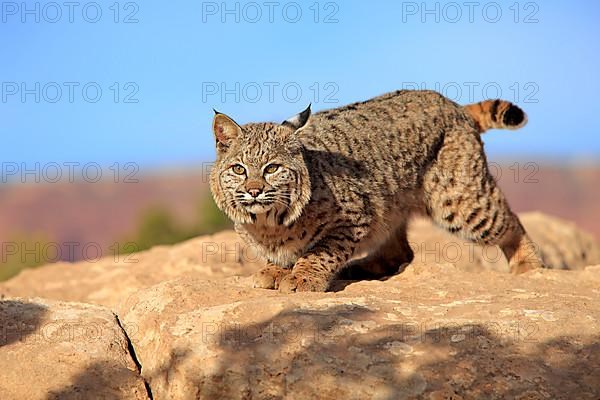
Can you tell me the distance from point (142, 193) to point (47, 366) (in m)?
74.4

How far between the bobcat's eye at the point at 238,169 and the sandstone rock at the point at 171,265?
147cm

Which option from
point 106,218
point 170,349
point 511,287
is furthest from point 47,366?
point 106,218

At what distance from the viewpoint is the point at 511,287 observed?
663cm

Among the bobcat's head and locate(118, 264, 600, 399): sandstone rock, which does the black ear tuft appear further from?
locate(118, 264, 600, 399): sandstone rock

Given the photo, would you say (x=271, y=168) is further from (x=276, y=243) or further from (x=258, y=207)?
(x=276, y=243)

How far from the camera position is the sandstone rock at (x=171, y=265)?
9.38 metres

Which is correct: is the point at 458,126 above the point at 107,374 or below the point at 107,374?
above

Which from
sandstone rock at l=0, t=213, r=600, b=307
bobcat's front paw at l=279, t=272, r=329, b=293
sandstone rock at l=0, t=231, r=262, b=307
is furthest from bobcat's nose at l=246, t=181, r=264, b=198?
sandstone rock at l=0, t=231, r=262, b=307

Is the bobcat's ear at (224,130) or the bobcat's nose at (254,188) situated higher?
the bobcat's ear at (224,130)

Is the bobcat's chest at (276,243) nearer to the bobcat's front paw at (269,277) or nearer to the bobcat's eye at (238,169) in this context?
the bobcat's front paw at (269,277)

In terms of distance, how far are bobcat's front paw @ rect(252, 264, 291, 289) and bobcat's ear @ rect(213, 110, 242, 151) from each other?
46.1 inches

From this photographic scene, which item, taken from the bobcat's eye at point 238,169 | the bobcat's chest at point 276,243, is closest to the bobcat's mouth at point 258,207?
the bobcat's eye at point 238,169

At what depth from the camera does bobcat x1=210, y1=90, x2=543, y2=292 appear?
6.68 m

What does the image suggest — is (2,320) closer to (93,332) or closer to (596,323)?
(93,332)
